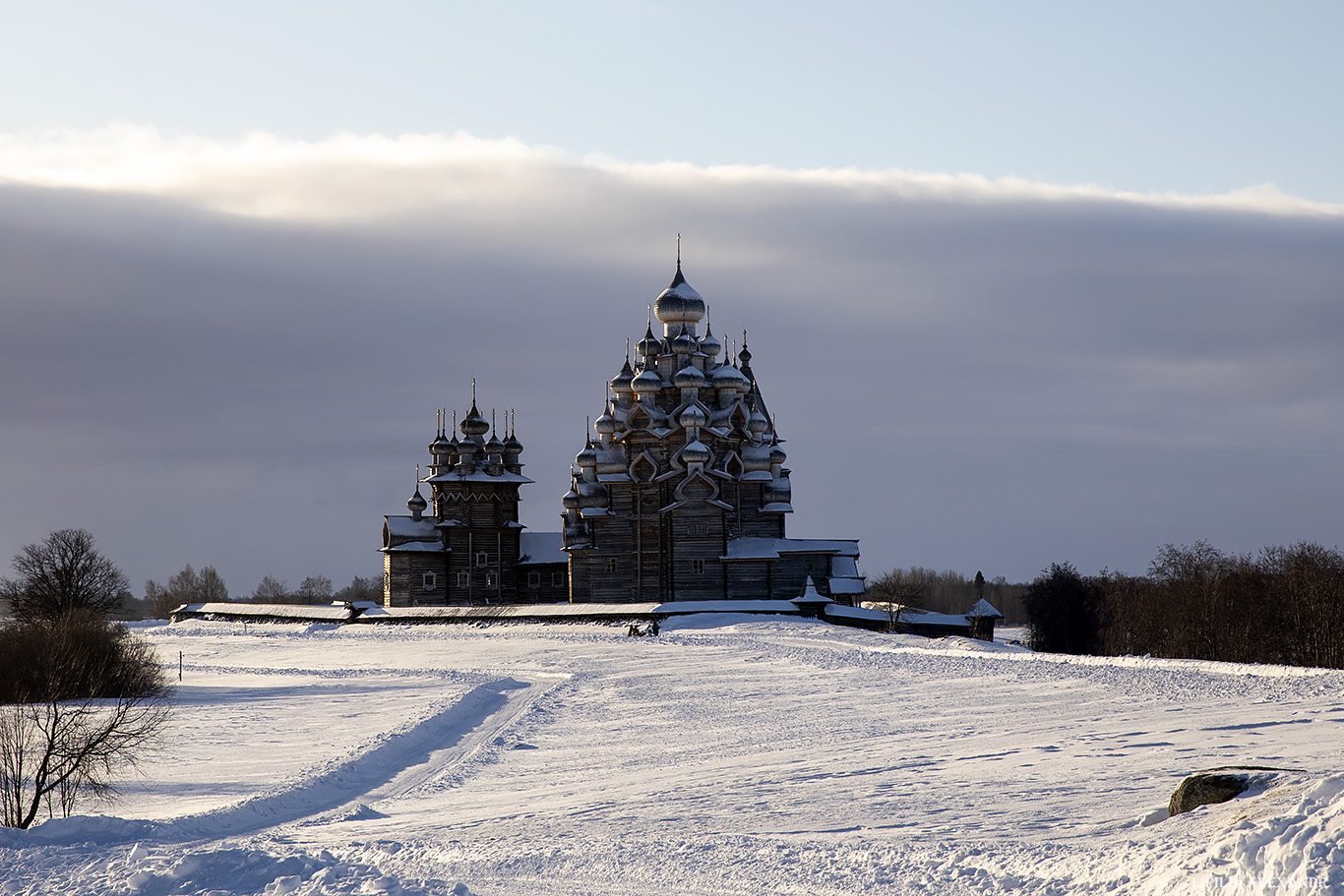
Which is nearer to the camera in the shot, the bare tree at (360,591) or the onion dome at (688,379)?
the onion dome at (688,379)

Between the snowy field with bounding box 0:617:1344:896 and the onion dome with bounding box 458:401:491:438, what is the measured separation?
3260 cm

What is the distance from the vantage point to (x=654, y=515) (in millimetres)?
52281

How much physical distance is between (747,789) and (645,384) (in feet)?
129

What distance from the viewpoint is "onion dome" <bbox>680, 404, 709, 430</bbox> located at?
5216 cm

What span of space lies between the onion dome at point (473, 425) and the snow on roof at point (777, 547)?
16390mm

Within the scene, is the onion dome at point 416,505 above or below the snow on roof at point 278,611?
above

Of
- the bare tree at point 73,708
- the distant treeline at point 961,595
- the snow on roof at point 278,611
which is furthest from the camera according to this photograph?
the distant treeline at point 961,595

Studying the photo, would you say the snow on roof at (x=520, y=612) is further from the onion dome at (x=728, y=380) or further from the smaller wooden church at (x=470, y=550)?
the onion dome at (x=728, y=380)

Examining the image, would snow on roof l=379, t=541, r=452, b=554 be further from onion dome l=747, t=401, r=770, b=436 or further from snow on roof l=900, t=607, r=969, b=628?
snow on roof l=900, t=607, r=969, b=628

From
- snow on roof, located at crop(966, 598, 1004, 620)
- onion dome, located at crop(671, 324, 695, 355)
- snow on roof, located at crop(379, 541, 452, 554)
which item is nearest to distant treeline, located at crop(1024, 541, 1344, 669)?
snow on roof, located at crop(966, 598, 1004, 620)

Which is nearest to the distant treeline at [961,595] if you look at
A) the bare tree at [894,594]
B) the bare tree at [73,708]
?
the bare tree at [894,594]

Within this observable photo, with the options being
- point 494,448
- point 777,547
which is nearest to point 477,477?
point 494,448

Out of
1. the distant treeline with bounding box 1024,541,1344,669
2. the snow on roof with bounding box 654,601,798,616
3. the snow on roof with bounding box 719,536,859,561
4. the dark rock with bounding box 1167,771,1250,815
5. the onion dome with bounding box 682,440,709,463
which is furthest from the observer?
the snow on roof with bounding box 719,536,859,561

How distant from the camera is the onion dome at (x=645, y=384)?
54.0 m
